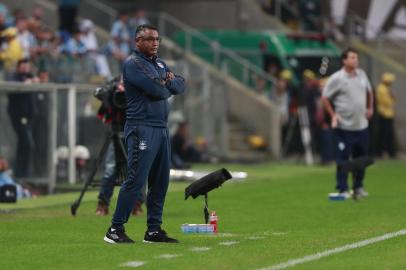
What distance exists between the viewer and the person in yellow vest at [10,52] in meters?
26.9

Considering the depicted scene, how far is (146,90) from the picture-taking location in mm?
13664

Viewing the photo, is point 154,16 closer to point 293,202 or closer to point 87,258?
point 293,202

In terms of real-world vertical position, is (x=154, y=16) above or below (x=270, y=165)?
above

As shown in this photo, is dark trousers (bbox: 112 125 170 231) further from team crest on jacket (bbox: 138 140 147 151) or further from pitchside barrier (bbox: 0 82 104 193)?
pitchside barrier (bbox: 0 82 104 193)

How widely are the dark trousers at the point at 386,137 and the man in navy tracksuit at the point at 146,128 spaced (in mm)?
21900

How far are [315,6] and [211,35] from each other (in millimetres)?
4270

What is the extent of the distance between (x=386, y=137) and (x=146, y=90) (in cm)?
2235

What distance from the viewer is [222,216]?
17.8 m

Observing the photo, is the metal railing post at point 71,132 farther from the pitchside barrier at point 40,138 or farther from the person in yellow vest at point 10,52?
the person in yellow vest at point 10,52

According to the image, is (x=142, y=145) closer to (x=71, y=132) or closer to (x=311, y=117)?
(x=71, y=132)

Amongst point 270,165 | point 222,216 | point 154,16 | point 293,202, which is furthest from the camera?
point 154,16

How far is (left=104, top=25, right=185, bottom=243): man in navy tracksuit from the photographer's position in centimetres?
1371

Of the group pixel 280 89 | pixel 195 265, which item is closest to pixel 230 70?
pixel 280 89

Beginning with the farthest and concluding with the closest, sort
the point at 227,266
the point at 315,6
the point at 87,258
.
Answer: the point at 315,6
the point at 87,258
the point at 227,266
